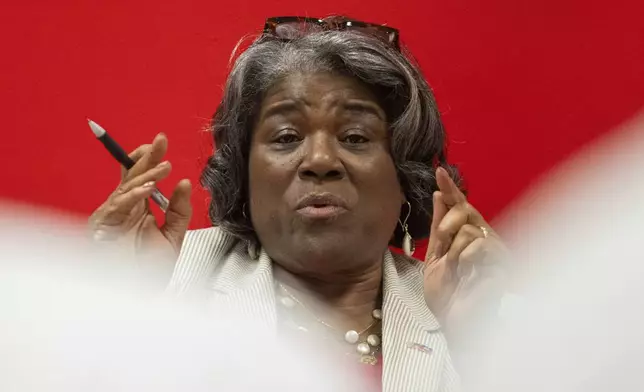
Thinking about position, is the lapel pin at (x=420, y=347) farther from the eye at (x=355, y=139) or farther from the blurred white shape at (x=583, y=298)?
the eye at (x=355, y=139)

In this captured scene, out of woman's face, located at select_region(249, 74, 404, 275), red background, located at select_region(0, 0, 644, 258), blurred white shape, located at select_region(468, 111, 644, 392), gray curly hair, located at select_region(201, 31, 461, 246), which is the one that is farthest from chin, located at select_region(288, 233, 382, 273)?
red background, located at select_region(0, 0, 644, 258)

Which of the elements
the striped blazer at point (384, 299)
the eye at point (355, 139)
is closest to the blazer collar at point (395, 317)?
the striped blazer at point (384, 299)

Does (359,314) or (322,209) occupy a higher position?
(322,209)

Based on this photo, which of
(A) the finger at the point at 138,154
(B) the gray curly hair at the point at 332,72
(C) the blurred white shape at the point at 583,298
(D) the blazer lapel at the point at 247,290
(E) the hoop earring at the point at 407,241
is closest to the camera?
(C) the blurred white shape at the point at 583,298

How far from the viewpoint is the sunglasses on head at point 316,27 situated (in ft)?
4.82

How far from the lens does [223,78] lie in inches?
66.6

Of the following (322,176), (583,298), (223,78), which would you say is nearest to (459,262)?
(583,298)

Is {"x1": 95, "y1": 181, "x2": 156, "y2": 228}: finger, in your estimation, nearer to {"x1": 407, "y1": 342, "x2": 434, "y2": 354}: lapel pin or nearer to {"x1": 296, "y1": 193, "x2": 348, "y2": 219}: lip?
{"x1": 296, "y1": 193, "x2": 348, "y2": 219}: lip

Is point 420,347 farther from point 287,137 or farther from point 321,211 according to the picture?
point 287,137

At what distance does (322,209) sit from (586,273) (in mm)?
369

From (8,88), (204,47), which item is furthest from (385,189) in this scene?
(8,88)

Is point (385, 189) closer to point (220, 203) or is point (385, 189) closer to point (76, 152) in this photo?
point (220, 203)

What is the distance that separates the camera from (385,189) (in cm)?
140

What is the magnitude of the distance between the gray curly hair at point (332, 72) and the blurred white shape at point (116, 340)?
245mm
